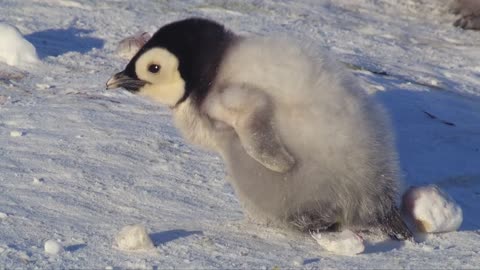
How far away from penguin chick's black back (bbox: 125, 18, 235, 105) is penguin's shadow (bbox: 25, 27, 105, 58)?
1.98 m

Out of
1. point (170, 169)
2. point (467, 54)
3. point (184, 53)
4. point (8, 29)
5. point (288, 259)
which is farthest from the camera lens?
point (467, 54)

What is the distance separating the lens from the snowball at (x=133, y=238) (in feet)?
9.57

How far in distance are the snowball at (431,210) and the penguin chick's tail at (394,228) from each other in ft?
0.34

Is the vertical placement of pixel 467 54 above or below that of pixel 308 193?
below

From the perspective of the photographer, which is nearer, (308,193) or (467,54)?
(308,193)

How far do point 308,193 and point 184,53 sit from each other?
1.73 ft

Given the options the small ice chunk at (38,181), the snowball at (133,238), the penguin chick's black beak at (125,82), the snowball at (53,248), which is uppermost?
the penguin chick's black beak at (125,82)

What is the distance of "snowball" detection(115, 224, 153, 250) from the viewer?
2918 millimetres

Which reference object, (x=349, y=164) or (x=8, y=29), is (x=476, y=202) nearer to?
(x=349, y=164)

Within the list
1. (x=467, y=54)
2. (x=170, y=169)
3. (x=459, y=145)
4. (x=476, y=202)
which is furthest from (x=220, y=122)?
(x=467, y=54)

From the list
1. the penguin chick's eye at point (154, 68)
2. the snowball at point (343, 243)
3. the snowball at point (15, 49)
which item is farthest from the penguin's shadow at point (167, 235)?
the snowball at point (15, 49)

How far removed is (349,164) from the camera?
316cm

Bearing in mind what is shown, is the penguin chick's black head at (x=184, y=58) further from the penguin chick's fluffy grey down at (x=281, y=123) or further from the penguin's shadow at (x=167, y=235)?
the penguin's shadow at (x=167, y=235)

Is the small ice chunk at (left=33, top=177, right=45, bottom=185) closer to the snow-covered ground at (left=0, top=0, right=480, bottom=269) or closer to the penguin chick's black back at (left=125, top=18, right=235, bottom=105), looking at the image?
the snow-covered ground at (left=0, top=0, right=480, bottom=269)
